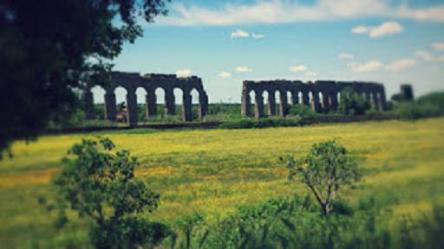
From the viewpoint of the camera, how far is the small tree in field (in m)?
10.9

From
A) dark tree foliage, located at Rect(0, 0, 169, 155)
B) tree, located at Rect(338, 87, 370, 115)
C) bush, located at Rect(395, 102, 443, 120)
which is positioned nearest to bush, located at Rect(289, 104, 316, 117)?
tree, located at Rect(338, 87, 370, 115)

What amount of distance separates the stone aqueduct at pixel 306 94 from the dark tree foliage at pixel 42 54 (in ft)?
13.4

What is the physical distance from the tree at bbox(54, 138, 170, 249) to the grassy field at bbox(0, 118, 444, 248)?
0.31 m

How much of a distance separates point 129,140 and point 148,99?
13.9 m

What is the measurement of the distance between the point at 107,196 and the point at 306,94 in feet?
35.0

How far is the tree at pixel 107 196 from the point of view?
26.5 ft

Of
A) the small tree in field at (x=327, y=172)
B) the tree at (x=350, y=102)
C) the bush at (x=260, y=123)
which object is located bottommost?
the small tree in field at (x=327, y=172)

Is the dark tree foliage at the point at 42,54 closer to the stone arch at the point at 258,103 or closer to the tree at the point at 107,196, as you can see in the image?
the tree at the point at 107,196

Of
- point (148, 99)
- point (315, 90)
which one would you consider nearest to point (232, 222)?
point (315, 90)

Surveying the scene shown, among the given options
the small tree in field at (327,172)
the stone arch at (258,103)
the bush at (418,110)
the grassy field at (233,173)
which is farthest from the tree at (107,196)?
the stone arch at (258,103)

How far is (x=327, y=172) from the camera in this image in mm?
11180

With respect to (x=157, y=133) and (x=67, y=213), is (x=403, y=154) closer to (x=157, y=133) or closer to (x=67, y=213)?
(x=67, y=213)

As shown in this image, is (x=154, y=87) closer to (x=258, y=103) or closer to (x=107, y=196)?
(x=258, y=103)

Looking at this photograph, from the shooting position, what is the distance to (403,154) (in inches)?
326
